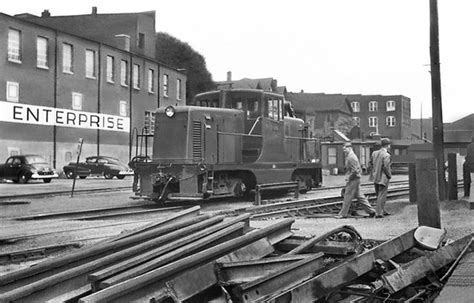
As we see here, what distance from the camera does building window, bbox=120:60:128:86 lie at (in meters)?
43.4

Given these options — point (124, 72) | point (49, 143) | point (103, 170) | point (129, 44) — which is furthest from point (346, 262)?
point (129, 44)

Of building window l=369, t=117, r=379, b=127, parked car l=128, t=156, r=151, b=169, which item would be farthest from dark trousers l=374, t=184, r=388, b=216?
building window l=369, t=117, r=379, b=127

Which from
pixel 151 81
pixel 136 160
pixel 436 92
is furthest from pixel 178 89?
pixel 436 92

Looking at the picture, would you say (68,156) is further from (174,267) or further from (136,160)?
(174,267)

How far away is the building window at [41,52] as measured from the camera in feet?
118

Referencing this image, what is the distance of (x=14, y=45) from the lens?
34.3 meters

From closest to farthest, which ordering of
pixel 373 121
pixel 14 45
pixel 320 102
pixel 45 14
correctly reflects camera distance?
pixel 14 45 → pixel 45 14 → pixel 320 102 → pixel 373 121

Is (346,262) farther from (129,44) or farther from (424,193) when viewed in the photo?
(129,44)

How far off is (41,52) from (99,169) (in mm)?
8345

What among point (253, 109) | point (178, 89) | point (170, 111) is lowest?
point (170, 111)

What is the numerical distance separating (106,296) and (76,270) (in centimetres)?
92

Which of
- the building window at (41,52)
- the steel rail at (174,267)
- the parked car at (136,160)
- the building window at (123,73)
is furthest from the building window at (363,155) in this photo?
the steel rail at (174,267)

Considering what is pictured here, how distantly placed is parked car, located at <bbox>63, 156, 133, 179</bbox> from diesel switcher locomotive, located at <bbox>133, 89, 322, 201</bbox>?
19.1m

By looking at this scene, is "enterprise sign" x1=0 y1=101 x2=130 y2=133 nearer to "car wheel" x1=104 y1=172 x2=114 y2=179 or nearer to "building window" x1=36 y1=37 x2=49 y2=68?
"building window" x1=36 y1=37 x2=49 y2=68
